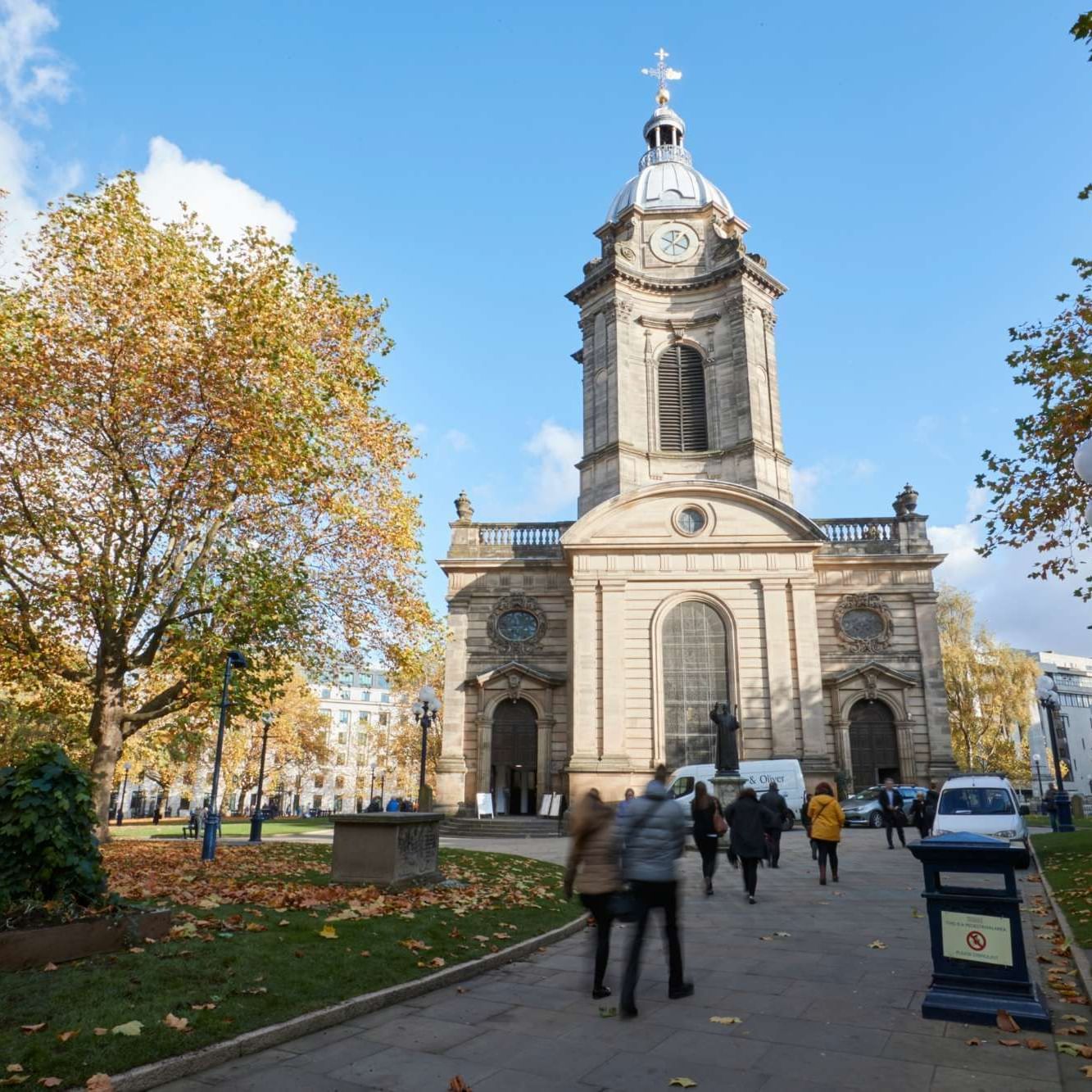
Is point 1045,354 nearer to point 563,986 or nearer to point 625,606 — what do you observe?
A: point 563,986

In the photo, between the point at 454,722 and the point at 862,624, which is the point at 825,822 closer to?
the point at 862,624

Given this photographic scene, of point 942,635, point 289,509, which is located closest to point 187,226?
point 289,509

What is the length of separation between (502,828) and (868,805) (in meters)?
12.7

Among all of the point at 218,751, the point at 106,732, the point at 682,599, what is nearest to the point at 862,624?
the point at 682,599

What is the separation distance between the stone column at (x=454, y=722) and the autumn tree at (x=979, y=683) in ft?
85.8

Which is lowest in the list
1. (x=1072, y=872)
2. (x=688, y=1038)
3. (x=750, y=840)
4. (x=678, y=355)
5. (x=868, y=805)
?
(x=688, y=1038)

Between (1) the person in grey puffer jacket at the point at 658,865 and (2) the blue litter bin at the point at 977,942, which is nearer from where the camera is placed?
(2) the blue litter bin at the point at 977,942

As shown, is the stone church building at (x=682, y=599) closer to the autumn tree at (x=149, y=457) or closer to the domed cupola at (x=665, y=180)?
the domed cupola at (x=665, y=180)

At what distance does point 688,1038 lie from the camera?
5742 mm

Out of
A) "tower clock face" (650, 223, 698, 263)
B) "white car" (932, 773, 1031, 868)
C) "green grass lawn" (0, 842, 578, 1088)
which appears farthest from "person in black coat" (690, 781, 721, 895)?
"tower clock face" (650, 223, 698, 263)

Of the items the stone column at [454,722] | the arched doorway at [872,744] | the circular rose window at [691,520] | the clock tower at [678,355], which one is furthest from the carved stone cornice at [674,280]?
the arched doorway at [872,744]

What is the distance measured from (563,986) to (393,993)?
5.30 feet

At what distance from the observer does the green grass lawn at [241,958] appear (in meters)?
5.16

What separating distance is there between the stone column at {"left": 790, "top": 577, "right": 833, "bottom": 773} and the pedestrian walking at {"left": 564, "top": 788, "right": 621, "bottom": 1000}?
23381 mm
